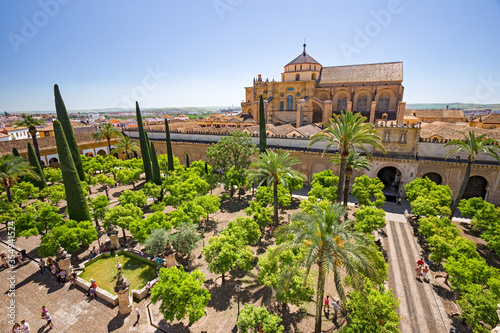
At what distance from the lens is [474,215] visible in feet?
64.6

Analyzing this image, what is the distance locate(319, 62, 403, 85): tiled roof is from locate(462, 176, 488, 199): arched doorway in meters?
20.3

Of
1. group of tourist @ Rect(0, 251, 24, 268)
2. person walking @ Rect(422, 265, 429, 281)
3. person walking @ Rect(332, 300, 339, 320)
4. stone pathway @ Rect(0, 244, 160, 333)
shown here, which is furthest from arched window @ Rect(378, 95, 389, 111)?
group of tourist @ Rect(0, 251, 24, 268)

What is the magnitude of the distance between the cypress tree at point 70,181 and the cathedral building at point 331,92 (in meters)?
33.1

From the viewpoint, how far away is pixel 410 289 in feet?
48.1

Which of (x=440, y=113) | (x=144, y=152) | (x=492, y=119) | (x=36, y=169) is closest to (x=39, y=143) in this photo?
(x=36, y=169)

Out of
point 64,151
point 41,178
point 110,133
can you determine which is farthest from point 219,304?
point 110,133

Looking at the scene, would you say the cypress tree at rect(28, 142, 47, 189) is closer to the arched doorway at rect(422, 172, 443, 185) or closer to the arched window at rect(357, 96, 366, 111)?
the arched doorway at rect(422, 172, 443, 185)

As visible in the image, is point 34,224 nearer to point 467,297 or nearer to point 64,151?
point 64,151

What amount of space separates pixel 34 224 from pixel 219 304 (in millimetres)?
14614

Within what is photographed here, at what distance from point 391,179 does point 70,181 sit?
3555cm

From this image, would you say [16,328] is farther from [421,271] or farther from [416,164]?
[416,164]

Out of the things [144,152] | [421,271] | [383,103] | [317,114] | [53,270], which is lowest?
[421,271]

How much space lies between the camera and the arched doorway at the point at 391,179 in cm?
2995

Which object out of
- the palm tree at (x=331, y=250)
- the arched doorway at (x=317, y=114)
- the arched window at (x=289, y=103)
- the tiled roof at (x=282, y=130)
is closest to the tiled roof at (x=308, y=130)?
the tiled roof at (x=282, y=130)
